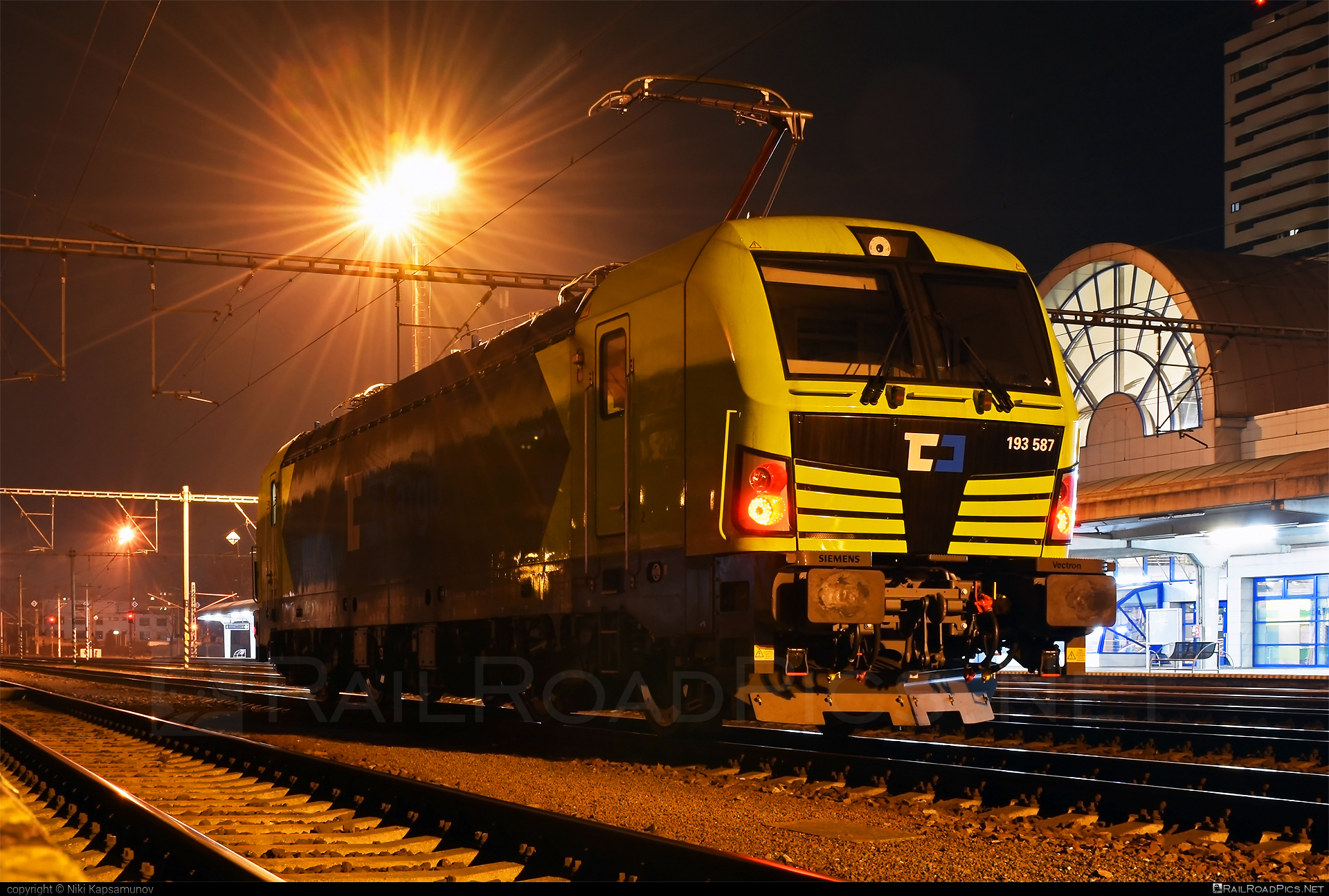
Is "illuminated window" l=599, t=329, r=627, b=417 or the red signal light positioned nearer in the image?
the red signal light

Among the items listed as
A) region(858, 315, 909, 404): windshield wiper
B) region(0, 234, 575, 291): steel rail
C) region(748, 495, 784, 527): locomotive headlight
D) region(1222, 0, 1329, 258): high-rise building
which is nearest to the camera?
region(748, 495, 784, 527): locomotive headlight

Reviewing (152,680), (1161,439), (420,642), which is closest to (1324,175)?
(1161,439)

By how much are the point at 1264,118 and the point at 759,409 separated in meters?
175

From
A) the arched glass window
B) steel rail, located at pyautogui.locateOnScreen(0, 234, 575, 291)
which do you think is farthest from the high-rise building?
steel rail, located at pyautogui.locateOnScreen(0, 234, 575, 291)

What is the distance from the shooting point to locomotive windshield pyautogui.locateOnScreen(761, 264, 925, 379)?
8828 millimetres

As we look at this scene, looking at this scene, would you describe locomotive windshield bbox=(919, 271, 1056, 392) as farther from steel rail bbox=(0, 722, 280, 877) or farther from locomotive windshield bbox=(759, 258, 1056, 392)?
steel rail bbox=(0, 722, 280, 877)

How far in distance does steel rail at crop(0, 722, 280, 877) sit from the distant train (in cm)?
347

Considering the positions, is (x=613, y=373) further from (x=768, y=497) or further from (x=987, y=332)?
(x=987, y=332)

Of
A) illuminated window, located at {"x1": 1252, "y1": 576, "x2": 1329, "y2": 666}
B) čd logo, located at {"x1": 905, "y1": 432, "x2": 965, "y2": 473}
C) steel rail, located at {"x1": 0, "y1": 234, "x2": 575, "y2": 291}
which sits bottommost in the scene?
illuminated window, located at {"x1": 1252, "y1": 576, "x2": 1329, "y2": 666}

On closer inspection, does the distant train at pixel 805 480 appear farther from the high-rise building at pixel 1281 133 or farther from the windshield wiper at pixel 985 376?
the high-rise building at pixel 1281 133

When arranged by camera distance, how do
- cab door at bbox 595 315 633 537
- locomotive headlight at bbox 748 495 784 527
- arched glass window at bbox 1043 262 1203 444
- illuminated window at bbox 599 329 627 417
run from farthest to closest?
1. arched glass window at bbox 1043 262 1203 444
2. illuminated window at bbox 599 329 627 417
3. cab door at bbox 595 315 633 537
4. locomotive headlight at bbox 748 495 784 527

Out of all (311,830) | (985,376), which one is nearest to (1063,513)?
(985,376)

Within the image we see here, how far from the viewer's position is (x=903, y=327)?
906 centimetres

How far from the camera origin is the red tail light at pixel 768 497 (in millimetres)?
8438
